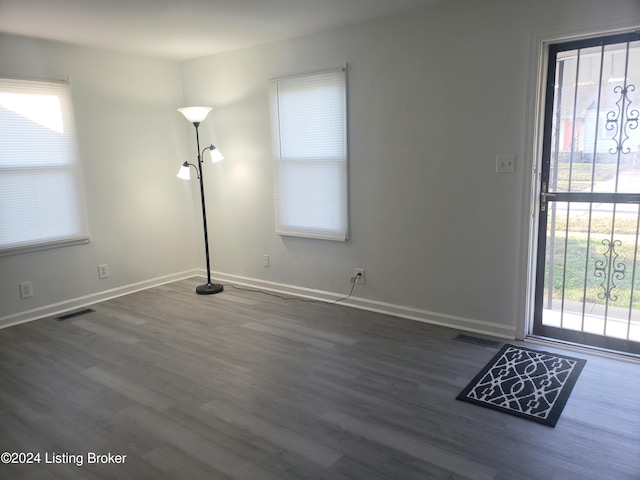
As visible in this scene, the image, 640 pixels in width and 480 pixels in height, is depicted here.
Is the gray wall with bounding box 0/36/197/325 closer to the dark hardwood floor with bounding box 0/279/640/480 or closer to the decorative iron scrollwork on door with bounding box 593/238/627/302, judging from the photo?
the dark hardwood floor with bounding box 0/279/640/480

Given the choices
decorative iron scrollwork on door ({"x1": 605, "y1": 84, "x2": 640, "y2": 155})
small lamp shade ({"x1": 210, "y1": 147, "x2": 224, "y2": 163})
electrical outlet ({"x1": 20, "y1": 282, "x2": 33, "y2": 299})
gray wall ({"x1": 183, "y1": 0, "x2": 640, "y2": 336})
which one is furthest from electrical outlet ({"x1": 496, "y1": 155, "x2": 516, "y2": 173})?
electrical outlet ({"x1": 20, "y1": 282, "x2": 33, "y2": 299})

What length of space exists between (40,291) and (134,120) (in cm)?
184

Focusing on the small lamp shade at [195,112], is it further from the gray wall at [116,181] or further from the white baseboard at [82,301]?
the white baseboard at [82,301]

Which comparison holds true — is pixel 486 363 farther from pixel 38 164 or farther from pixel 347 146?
pixel 38 164

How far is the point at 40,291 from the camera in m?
4.11

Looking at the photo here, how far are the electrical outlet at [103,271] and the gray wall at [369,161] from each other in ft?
0.24

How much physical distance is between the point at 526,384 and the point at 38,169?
13.4 feet

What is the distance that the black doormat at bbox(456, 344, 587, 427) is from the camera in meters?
2.44

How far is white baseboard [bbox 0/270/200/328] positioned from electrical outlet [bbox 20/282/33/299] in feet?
0.45

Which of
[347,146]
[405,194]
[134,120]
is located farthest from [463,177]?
[134,120]

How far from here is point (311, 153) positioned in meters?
4.15

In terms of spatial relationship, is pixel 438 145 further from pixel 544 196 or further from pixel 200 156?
pixel 200 156

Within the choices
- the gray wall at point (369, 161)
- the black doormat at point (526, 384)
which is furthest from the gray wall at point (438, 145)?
the black doormat at point (526, 384)

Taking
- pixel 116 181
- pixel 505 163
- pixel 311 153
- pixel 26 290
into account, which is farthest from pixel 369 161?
pixel 26 290
